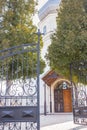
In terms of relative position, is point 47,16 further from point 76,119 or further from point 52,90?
point 76,119

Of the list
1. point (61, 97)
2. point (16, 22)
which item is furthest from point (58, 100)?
point (16, 22)

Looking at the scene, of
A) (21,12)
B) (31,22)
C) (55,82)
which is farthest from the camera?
(55,82)

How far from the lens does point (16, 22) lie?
8.48 m

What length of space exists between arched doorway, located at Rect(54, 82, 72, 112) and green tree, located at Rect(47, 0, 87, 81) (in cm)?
1273

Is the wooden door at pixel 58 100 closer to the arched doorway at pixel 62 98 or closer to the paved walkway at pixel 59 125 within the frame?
the arched doorway at pixel 62 98

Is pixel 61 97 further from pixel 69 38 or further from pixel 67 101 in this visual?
pixel 69 38

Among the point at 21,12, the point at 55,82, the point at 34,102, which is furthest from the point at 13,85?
the point at 55,82

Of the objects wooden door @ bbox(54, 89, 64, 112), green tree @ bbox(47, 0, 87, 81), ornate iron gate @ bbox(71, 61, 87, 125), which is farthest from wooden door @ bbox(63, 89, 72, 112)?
green tree @ bbox(47, 0, 87, 81)

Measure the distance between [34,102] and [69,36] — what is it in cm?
343

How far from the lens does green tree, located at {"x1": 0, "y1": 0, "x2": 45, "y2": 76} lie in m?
8.12

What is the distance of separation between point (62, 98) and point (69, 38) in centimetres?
1397

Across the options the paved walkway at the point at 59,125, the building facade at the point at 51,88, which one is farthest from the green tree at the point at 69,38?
the building facade at the point at 51,88

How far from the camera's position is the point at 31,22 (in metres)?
9.15

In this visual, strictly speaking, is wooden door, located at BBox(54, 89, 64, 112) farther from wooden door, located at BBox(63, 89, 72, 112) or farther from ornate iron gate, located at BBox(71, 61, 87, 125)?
ornate iron gate, located at BBox(71, 61, 87, 125)
